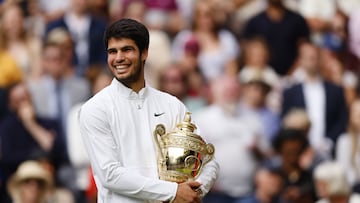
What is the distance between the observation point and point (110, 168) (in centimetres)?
686

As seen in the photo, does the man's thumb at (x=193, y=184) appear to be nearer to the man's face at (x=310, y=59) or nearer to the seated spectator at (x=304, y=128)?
the seated spectator at (x=304, y=128)

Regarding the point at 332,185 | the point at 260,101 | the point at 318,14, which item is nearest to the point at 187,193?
the point at 332,185

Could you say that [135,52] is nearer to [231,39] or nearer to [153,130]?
[153,130]

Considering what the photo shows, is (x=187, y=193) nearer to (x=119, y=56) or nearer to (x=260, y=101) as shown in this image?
(x=119, y=56)

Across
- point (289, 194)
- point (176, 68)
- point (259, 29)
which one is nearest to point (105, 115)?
point (289, 194)

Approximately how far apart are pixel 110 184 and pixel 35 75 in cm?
730

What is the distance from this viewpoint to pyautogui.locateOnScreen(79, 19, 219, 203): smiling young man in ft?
22.5

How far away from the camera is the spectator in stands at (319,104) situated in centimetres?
1382

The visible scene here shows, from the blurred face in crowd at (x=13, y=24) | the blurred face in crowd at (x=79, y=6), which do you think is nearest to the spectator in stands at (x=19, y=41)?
the blurred face in crowd at (x=13, y=24)

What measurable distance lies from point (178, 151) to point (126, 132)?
305 mm

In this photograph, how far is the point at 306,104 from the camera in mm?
13891

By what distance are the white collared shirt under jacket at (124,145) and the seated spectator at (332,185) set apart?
5.29m

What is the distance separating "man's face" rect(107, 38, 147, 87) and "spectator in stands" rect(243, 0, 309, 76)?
7.79m

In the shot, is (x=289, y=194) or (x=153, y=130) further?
(x=289, y=194)
